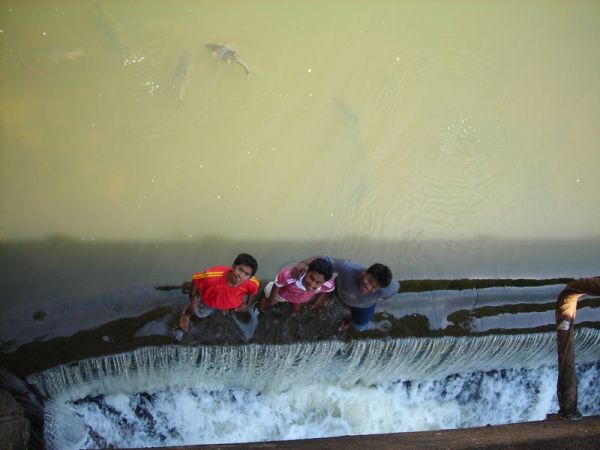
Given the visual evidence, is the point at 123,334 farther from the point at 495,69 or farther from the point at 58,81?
the point at 495,69

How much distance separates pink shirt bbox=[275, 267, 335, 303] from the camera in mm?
2775

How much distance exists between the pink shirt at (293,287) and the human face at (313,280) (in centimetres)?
9

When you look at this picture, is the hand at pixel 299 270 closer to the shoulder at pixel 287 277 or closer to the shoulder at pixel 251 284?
the shoulder at pixel 287 277

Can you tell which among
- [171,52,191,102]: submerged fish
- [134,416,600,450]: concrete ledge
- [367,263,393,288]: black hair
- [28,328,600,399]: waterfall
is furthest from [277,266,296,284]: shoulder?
[171,52,191,102]: submerged fish

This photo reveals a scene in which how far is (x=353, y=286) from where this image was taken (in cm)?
285

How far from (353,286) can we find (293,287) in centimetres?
31

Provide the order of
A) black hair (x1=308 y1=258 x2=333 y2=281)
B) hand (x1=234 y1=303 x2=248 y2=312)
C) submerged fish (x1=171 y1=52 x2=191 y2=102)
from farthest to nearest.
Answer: submerged fish (x1=171 y1=52 x2=191 y2=102) → hand (x1=234 y1=303 x2=248 y2=312) → black hair (x1=308 y1=258 x2=333 y2=281)

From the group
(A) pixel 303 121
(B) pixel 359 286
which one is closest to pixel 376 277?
(B) pixel 359 286

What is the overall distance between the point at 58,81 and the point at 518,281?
3.34m

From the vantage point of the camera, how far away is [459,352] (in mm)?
3623

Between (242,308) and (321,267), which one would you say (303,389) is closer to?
(242,308)

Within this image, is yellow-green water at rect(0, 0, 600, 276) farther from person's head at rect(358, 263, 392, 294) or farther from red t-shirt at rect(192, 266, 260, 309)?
person's head at rect(358, 263, 392, 294)

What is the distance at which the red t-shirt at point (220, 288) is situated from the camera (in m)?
2.67

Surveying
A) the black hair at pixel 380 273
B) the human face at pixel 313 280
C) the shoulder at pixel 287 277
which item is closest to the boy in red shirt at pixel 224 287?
the shoulder at pixel 287 277
